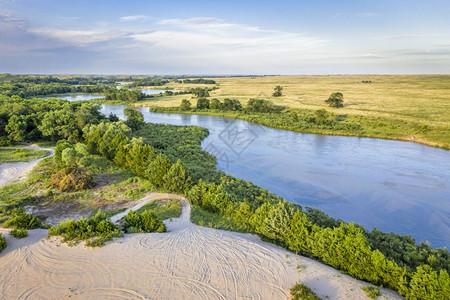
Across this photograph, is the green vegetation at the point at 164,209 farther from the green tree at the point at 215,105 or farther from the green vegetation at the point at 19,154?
the green tree at the point at 215,105

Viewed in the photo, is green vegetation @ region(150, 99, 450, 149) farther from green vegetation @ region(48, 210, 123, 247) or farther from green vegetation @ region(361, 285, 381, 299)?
green vegetation @ region(48, 210, 123, 247)

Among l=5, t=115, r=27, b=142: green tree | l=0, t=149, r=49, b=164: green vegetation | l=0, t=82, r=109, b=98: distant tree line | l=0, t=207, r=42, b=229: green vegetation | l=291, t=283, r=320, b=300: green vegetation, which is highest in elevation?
l=0, t=82, r=109, b=98: distant tree line

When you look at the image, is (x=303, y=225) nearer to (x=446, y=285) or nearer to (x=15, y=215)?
(x=446, y=285)

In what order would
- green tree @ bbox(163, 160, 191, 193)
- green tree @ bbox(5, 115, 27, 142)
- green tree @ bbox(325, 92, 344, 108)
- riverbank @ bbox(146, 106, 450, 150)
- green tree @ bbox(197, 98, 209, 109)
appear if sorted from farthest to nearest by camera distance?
green tree @ bbox(197, 98, 209, 109)
green tree @ bbox(325, 92, 344, 108)
riverbank @ bbox(146, 106, 450, 150)
green tree @ bbox(5, 115, 27, 142)
green tree @ bbox(163, 160, 191, 193)

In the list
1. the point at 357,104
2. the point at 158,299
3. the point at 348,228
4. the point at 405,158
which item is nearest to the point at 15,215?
the point at 158,299

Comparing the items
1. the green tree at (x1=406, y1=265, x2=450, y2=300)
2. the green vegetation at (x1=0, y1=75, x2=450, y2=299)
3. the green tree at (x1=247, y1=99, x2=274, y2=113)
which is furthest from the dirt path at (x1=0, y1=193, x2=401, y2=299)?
the green tree at (x1=247, y1=99, x2=274, y2=113)

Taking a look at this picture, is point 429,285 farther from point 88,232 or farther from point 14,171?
point 14,171
